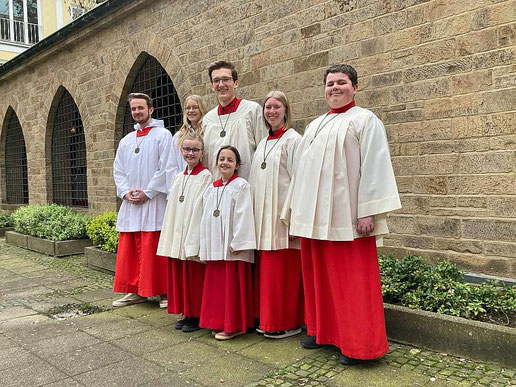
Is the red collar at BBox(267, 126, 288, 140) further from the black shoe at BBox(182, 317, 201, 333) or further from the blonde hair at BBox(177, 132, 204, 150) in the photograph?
the black shoe at BBox(182, 317, 201, 333)

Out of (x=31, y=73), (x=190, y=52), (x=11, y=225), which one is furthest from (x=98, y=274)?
(x=31, y=73)

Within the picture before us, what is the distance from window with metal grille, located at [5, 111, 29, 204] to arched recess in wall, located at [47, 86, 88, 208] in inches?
118

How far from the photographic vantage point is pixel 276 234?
373 centimetres

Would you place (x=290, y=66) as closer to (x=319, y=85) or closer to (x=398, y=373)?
(x=319, y=85)

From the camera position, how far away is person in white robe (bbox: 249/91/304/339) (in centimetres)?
376

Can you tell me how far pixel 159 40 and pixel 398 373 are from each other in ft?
22.3

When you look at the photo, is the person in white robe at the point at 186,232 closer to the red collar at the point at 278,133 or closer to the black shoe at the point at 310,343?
the red collar at the point at 278,133

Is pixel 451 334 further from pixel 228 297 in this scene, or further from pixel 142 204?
pixel 142 204

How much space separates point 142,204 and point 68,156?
7.82 meters

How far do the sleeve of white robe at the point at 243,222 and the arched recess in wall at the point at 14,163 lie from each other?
12645mm

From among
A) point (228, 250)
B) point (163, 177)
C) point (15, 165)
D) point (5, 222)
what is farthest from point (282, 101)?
point (15, 165)

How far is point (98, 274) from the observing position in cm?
684

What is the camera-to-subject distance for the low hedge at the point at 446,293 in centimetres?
350

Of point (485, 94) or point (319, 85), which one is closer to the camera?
Answer: point (485, 94)
